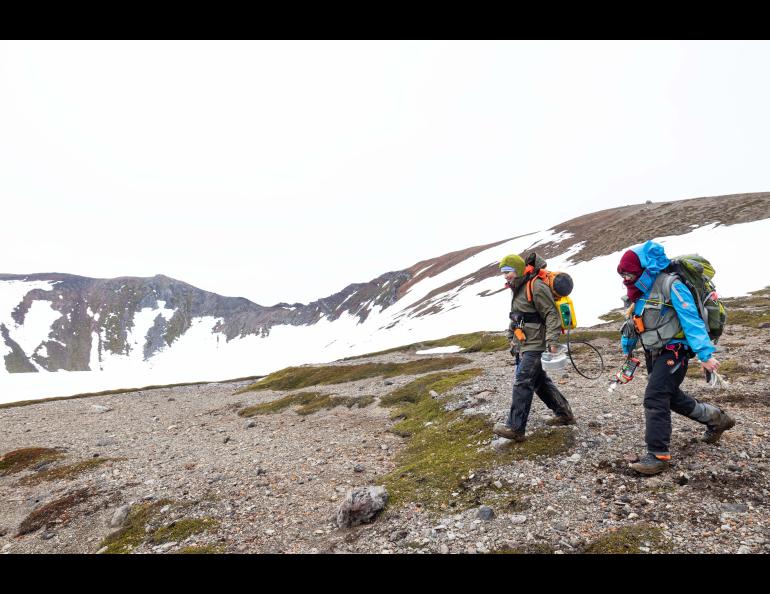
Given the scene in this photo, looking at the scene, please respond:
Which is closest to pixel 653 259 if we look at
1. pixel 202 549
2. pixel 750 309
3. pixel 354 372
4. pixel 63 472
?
pixel 202 549

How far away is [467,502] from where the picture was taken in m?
7.79

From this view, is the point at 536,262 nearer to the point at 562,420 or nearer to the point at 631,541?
the point at 562,420

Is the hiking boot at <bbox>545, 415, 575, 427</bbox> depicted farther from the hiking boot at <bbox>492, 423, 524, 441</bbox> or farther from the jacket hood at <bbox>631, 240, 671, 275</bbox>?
the jacket hood at <bbox>631, 240, 671, 275</bbox>

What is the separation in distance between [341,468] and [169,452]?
9533mm

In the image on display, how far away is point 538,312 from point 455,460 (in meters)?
4.20

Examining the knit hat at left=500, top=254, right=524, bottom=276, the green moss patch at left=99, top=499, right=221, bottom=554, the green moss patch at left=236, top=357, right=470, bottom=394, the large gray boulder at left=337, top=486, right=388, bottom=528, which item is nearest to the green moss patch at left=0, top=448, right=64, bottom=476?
the green moss patch at left=99, top=499, right=221, bottom=554

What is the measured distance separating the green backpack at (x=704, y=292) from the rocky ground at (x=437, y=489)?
2.65 m

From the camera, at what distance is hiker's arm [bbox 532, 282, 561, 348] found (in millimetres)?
8750

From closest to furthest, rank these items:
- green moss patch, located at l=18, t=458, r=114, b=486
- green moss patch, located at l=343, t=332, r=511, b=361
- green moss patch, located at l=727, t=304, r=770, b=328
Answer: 1. green moss patch, located at l=18, t=458, r=114, b=486
2. green moss patch, located at l=727, t=304, r=770, b=328
3. green moss patch, located at l=343, t=332, r=511, b=361

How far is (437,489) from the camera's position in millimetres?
8609

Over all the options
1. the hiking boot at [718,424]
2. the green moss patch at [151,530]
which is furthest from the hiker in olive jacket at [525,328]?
the green moss patch at [151,530]

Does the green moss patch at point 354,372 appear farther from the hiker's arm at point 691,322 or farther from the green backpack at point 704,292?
the hiker's arm at point 691,322

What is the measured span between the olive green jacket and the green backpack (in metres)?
2.43
